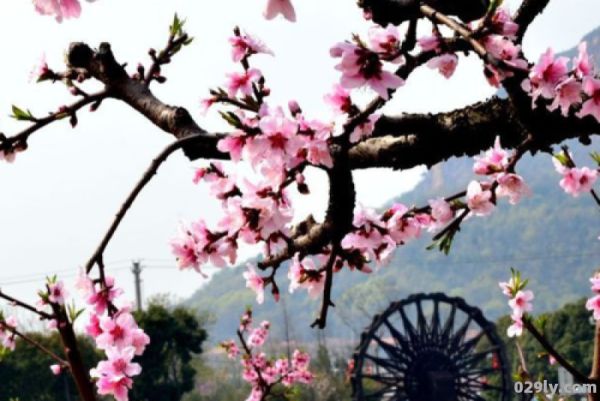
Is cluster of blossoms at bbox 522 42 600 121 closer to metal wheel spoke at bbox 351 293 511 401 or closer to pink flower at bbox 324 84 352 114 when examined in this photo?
pink flower at bbox 324 84 352 114

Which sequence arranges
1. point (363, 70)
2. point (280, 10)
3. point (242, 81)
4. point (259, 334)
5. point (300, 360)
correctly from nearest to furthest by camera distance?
1. point (280, 10)
2. point (363, 70)
3. point (242, 81)
4. point (259, 334)
5. point (300, 360)

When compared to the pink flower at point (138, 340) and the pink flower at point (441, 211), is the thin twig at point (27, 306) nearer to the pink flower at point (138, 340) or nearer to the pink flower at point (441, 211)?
the pink flower at point (138, 340)

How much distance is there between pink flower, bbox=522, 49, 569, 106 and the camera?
2.35m

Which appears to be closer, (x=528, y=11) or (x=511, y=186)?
(x=528, y=11)

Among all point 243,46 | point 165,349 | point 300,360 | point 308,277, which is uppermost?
point 165,349

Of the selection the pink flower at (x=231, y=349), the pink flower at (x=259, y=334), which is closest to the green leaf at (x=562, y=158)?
the pink flower at (x=231, y=349)

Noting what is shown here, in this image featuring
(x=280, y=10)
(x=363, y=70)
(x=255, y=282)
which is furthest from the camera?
(x=255, y=282)

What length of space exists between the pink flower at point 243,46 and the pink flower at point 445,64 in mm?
618

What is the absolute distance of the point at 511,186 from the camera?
9.66 ft

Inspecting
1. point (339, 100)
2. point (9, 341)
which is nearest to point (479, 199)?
point (339, 100)

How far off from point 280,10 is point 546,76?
70 centimetres

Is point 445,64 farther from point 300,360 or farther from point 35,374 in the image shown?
point 35,374

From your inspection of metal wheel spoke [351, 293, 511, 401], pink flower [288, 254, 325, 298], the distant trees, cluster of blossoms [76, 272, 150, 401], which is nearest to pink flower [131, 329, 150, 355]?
cluster of blossoms [76, 272, 150, 401]

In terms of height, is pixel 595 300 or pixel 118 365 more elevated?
pixel 595 300
